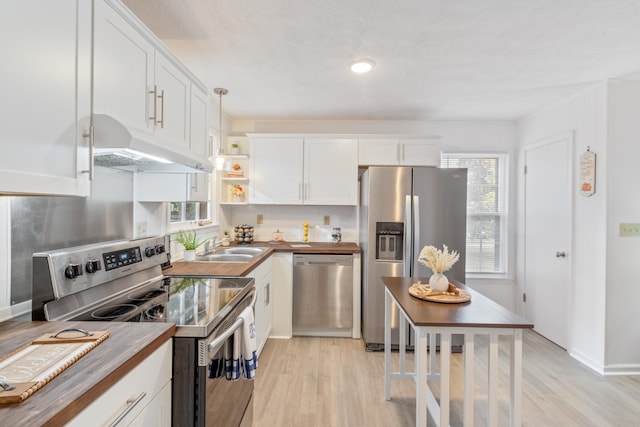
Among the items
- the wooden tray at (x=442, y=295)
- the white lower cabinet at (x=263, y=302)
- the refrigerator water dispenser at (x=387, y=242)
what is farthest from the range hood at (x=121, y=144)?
the refrigerator water dispenser at (x=387, y=242)

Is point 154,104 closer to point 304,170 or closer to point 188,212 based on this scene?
point 188,212

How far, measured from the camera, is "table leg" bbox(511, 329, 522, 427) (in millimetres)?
1536

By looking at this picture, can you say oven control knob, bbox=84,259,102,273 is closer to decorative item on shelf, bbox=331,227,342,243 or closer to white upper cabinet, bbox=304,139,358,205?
white upper cabinet, bbox=304,139,358,205

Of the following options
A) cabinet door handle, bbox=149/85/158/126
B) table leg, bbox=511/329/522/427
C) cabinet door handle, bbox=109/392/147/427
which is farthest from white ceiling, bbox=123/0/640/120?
cabinet door handle, bbox=109/392/147/427

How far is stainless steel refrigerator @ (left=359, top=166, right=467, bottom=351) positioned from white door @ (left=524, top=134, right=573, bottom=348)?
3.25 feet

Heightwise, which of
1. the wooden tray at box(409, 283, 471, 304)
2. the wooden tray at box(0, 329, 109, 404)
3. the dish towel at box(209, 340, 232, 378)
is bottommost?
the dish towel at box(209, 340, 232, 378)

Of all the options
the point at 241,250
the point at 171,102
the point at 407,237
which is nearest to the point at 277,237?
the point at 241,250

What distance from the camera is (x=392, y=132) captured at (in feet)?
13.0

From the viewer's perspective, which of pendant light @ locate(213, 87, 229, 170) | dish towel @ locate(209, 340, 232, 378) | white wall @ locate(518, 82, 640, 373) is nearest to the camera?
dish towel @ locate(209, 340, 232, 378)

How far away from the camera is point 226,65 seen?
2521mm

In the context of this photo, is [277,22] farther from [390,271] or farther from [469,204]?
[469,204]

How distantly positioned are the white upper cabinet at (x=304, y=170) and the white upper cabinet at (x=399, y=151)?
0.14 metres

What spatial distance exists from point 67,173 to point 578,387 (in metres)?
3.49

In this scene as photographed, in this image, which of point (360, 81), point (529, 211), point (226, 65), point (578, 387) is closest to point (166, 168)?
point (226, 65)
